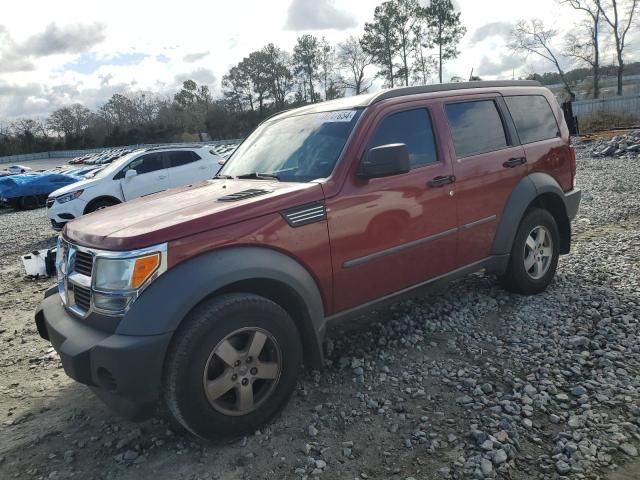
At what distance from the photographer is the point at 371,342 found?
4.05 metres

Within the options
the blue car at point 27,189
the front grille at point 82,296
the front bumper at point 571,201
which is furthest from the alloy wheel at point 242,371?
the blue car at point 27,189

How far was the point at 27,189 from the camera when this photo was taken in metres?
17.9

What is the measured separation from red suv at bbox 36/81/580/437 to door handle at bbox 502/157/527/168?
0.03m

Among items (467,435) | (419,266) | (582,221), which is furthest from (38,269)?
(582,221)

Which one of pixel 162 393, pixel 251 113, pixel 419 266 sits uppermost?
pixel 251 113

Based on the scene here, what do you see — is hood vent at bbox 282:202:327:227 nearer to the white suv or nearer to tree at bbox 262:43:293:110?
the white suv

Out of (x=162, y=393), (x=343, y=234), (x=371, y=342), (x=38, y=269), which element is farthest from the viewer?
(x=38, y=269)

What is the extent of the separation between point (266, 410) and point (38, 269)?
5.57 metres

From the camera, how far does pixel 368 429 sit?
117 inches

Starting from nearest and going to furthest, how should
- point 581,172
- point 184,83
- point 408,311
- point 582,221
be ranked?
point 408,311
point 582,221
point 581,172
point 184,83

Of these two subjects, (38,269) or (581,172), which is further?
(581,172)

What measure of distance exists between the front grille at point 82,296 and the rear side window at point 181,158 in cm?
854

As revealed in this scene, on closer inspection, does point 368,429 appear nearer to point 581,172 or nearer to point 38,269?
point 38,269

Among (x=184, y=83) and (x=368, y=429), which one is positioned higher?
(x=184, y=83)
